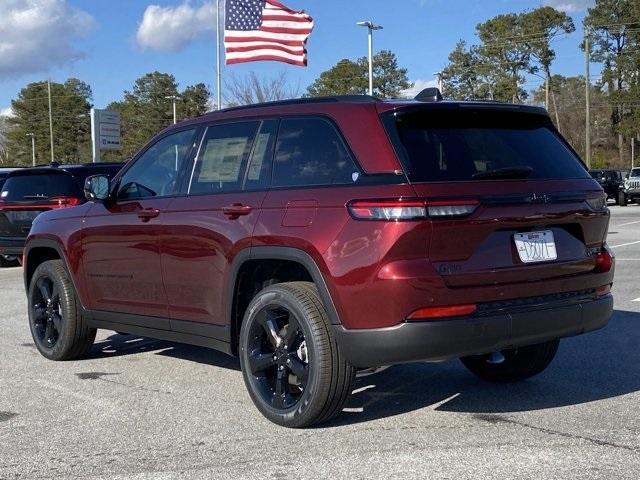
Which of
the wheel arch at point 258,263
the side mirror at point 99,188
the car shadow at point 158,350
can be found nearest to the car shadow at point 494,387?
the wheel arch at point 258,263

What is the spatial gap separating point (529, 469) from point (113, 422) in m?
2.48

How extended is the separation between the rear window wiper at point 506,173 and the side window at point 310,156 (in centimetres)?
68

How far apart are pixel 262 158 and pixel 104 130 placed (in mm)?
31024

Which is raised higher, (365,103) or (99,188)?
(365,103)

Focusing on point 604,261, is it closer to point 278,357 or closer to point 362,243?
point 362,243

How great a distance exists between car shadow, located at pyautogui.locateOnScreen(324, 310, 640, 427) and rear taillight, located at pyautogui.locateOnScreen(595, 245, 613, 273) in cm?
89

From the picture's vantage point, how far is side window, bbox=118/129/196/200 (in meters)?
6.07

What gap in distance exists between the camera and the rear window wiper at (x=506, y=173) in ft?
15.5

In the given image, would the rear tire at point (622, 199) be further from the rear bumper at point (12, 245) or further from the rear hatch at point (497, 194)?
the rear hatch at point (497, 194)

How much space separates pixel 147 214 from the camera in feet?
19.9

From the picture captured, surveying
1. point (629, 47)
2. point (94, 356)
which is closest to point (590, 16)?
point (629, 47)

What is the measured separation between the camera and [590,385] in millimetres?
5957

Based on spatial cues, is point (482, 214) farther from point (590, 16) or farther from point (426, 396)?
point (590, 16)

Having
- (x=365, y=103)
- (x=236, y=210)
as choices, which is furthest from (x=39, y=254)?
(x=365, y=103)
